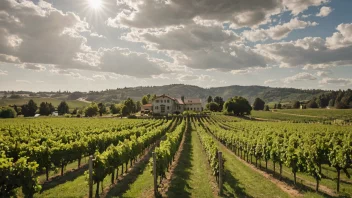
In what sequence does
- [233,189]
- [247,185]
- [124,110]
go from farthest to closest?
[124,110] < [247,185] < [233,189]

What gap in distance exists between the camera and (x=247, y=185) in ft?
53.8

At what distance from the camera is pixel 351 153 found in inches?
658

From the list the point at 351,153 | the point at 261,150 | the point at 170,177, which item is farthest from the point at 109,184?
the point at 351,153

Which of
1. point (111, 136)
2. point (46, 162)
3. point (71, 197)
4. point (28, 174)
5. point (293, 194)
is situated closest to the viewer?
point (28, 174)

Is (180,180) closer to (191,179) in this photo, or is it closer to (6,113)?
(191,179)

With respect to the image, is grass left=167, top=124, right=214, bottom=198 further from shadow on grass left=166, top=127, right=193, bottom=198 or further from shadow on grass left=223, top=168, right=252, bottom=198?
shadow on grass left=223, top=168, right=252, bottom=198

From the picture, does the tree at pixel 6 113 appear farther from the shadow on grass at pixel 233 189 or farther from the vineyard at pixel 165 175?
the shadow on grass at pixel 233 189

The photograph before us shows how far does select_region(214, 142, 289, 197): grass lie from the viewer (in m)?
14.6

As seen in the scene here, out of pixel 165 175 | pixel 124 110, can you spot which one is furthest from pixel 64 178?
pixel 124 110

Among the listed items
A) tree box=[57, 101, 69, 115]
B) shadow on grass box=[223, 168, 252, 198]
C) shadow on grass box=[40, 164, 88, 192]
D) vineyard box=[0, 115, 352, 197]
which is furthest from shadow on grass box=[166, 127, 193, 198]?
A: tree box=[57, 101, 69, 115]

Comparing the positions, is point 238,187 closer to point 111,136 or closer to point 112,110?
point 111,136

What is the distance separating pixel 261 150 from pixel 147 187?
1279 centimetres

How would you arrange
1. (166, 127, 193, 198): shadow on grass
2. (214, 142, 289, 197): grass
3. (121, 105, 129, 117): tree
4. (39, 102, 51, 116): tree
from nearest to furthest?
1. (166, 127, 193, 198): shadow on grass
2. (214, 142, 289, 197): grass
3. (121, 105, 129, 117): tree
4. (39, 102, 51, 116): tree

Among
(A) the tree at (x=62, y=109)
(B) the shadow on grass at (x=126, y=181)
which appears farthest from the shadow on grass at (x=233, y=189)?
(A) the tree at (x=62, y=109)
